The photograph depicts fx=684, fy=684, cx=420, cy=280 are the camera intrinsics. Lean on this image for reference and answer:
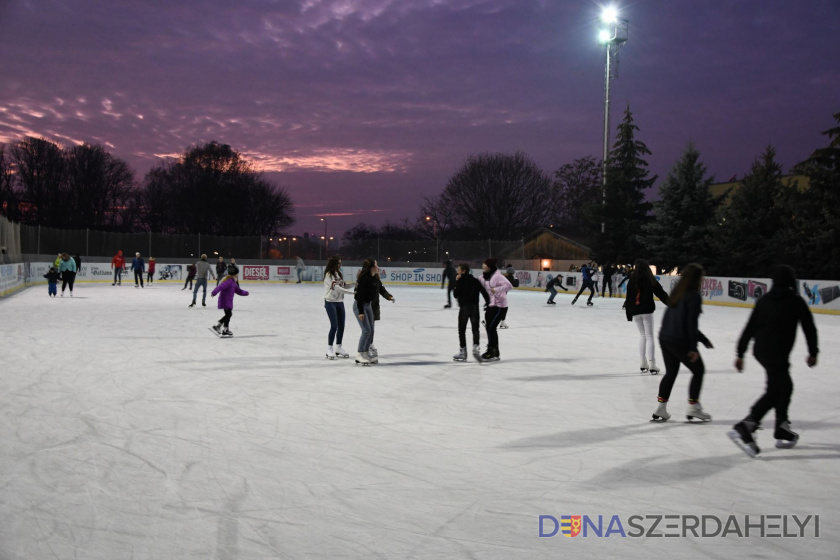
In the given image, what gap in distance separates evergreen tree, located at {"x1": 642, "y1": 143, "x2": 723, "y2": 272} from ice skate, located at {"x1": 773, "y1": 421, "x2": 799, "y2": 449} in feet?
93.5

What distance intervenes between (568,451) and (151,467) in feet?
10.0

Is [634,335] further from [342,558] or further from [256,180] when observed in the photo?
[256,180]

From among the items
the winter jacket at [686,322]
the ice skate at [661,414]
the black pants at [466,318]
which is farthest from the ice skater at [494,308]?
the winter jacket at [686,322]

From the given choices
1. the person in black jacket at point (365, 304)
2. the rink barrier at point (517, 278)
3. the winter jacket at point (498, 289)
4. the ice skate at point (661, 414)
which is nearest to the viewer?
the ice skate at point (661, 414)

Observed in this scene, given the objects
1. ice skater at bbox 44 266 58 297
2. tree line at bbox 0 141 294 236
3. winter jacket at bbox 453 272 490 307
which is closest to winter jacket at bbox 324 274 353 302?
winter jacket at bbox 453 272 490 307

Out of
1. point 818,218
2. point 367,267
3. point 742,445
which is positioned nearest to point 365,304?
point 367,267

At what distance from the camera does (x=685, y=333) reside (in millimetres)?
5988

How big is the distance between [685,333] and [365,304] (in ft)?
15.7

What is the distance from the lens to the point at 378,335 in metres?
13.4

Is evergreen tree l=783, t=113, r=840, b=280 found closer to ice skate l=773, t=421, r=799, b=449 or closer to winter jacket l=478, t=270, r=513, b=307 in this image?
winter jacket l=478, t=270, r=513, b=307

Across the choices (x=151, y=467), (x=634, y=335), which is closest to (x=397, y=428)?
(x=151, y=467)

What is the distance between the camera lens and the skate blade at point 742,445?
519 cm

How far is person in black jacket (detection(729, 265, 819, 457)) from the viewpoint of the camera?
5.19 m

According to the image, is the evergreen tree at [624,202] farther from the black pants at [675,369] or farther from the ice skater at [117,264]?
the black pants at [675,369]
